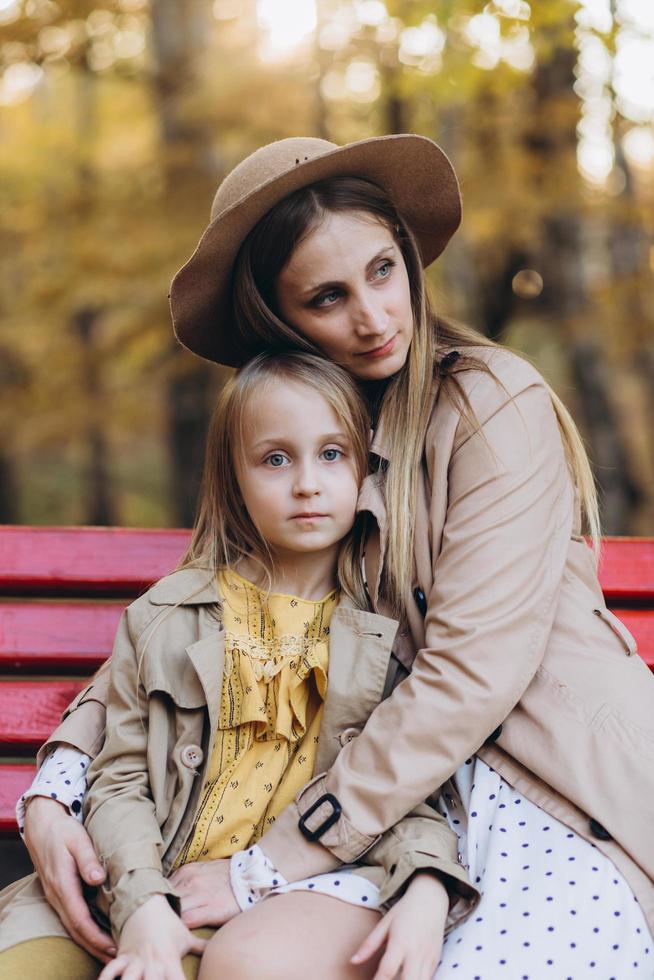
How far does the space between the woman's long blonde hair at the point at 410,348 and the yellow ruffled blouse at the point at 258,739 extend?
0.26 meters

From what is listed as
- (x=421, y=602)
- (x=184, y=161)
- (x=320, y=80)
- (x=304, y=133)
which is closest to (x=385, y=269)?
(x=421, y=602)

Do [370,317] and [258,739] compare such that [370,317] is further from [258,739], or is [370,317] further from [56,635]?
[56,635]

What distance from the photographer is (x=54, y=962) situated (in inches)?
82.4

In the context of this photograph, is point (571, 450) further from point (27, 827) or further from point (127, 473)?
point (127, 473)

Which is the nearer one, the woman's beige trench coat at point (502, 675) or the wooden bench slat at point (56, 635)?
the woman's beige trench coat at point (502, 675)

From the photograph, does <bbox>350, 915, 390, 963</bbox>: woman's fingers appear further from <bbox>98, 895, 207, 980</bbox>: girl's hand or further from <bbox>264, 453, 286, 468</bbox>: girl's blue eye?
<bbox>264, 453, 286, 468</bbox>: girl's blue eye

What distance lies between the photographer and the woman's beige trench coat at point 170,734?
216cm

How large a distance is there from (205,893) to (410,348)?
1292 mm

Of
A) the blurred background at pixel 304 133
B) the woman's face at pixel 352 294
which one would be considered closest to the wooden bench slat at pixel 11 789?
the woman's face at pixel 352 294

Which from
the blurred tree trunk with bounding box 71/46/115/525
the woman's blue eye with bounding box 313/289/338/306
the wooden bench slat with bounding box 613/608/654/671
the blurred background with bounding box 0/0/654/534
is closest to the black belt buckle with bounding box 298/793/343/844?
the woman's blue eye with bounding box 313/289/338/306

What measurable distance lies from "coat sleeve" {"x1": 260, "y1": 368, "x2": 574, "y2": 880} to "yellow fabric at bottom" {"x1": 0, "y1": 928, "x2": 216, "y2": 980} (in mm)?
251

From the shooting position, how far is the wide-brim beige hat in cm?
244

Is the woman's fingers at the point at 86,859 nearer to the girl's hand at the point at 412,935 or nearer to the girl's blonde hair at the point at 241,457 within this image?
the girl's hand at the point at 412,935

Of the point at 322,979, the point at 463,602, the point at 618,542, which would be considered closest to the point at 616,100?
the point at 618,542
